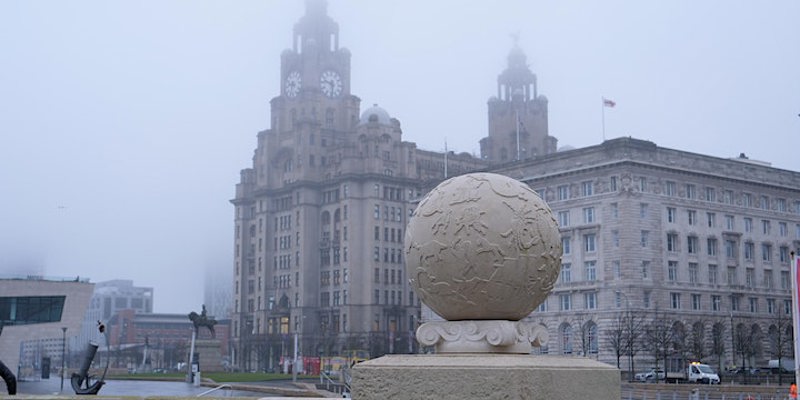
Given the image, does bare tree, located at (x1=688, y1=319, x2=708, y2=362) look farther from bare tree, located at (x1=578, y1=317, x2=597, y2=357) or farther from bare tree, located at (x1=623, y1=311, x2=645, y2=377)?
bare tree, located at (x1=578, y1=317, x2=597, y2=357)

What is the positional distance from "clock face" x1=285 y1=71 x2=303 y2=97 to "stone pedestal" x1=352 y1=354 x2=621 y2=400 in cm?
11617

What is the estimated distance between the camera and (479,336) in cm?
1103

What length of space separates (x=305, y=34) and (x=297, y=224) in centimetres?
2898

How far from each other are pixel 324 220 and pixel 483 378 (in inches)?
4226

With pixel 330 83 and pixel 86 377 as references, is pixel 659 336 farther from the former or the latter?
pixel 330 83

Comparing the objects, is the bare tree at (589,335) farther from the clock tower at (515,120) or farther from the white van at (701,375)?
the clock tower at (515,120)

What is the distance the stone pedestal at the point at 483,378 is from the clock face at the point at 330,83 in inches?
4550

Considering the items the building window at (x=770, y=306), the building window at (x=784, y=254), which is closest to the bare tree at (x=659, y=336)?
the building window at (x=770, y=306)

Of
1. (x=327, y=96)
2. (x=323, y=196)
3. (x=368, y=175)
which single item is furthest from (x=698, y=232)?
(x=327, y=96)

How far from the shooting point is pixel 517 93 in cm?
13612

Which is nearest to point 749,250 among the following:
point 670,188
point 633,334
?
point 670,188

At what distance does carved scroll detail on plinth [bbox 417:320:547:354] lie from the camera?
431 inches

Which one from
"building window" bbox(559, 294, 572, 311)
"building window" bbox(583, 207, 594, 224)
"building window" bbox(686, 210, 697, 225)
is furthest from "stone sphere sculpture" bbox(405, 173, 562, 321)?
"building window" bbox(686, 210, 697, 225)

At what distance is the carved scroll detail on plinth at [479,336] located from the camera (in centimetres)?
1094
